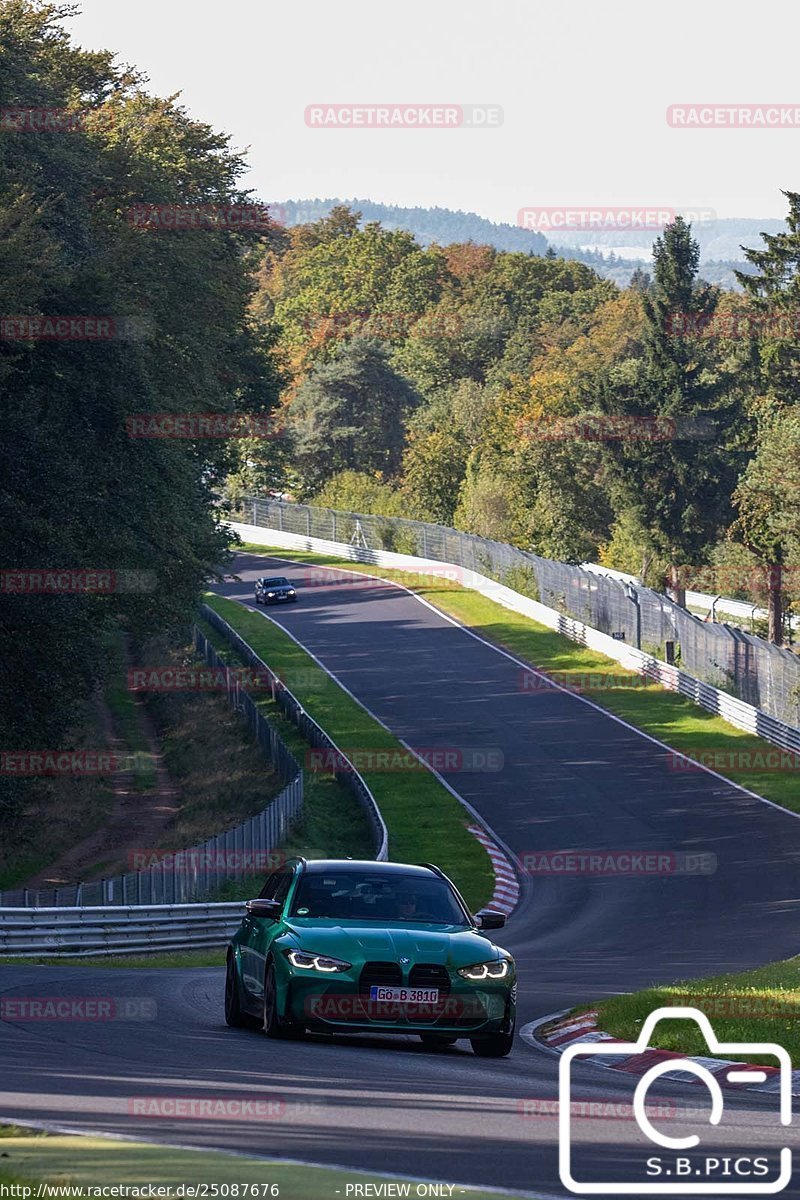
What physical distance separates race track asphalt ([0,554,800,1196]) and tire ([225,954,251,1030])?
13 cm

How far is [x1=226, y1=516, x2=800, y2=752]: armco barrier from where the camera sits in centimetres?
5025

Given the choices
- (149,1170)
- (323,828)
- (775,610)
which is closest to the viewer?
(149,1170)

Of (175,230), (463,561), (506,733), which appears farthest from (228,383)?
(463,561)

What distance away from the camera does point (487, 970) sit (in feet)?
42.9

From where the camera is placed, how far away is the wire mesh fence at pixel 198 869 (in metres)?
25.2

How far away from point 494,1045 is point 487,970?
606 mm

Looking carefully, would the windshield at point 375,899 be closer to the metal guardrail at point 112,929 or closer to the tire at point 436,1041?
the tire at point 436,1041
